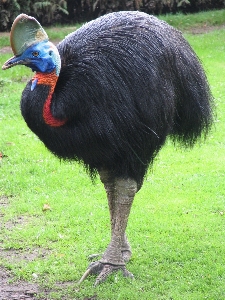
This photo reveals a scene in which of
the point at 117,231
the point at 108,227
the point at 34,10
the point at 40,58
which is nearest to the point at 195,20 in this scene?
the point at 34,10

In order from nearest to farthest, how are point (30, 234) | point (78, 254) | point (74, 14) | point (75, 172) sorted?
point (78, 254) → point (30, 234) → point (75, 172) → point (74, 14)

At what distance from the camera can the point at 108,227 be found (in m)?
5.18

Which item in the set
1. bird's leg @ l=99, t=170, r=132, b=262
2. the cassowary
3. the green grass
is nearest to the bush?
the green grass

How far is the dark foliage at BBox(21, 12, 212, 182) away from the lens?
365cm

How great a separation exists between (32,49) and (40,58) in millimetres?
70

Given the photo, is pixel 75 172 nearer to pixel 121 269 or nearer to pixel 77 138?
pixel 121 269

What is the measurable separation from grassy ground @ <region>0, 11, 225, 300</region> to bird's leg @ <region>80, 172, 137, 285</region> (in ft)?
0.23

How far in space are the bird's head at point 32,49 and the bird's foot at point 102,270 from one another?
1474 mm

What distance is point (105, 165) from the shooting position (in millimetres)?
3943

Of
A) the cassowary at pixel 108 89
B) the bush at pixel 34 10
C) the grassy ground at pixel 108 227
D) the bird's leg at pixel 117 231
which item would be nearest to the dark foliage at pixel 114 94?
the cassowary at pixel 108 89

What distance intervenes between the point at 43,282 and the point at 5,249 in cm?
69

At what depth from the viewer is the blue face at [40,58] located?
3557mm

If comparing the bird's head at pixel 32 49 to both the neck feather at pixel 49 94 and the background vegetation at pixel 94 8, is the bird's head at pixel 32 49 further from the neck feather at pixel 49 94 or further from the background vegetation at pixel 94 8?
the background vegetation at pixel 94 8

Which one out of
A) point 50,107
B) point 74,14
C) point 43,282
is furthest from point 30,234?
point 74,14
